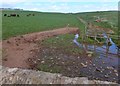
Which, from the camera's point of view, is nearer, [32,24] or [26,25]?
[26,25]

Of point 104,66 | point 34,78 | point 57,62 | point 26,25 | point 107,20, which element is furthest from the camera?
point 107,20

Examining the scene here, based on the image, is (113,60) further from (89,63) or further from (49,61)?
(49,61)

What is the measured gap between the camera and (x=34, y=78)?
10109mm

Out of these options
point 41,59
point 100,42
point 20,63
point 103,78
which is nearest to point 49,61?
point 41,59

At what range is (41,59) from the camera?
17266mm

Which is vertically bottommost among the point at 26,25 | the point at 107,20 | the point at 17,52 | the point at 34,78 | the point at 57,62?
the point at 107,20

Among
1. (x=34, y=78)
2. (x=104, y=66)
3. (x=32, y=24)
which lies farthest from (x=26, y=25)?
(x=34, y=78)

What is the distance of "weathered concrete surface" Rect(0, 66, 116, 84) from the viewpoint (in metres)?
9.83

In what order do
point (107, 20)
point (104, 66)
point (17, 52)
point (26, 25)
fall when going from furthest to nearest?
point (107, 20), point (26, 25), point (17, 52), point (104, 66)

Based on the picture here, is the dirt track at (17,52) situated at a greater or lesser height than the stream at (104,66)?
greater

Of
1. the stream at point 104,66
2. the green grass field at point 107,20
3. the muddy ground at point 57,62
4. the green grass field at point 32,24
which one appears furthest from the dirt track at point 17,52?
the green grass field at point 107,20

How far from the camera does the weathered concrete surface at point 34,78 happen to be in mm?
9828

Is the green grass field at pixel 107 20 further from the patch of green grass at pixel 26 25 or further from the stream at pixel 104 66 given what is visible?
the stream at pixel 104 66

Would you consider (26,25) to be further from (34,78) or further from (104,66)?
(34,78)
